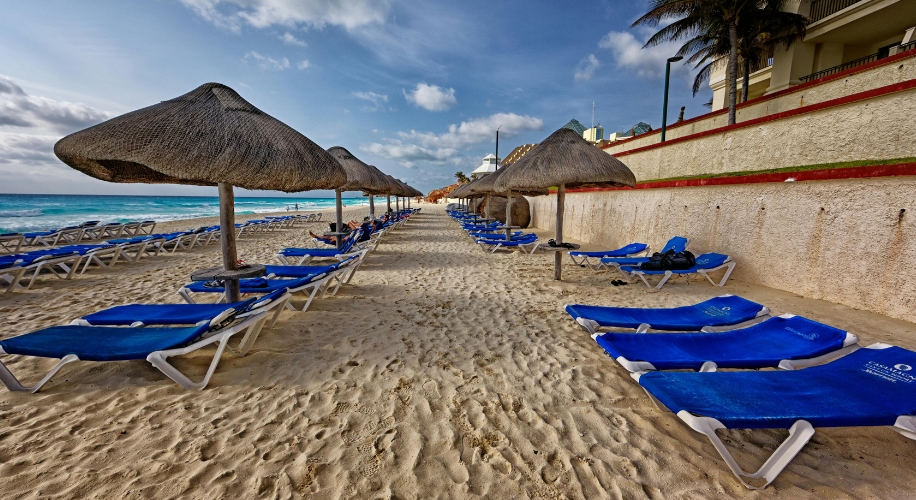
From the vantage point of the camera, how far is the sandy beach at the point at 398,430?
1.62 m

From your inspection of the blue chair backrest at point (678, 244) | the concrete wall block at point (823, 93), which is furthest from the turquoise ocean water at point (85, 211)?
the concrete wall block at point (823, 93)

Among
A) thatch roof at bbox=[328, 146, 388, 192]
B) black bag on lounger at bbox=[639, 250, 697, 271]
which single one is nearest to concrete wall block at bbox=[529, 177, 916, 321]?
black bag on lounger at bbox=[639, 250, 697, 271]

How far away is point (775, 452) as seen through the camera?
1.57 m

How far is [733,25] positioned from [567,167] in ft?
36.7

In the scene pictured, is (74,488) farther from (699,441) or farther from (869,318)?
(869,318)

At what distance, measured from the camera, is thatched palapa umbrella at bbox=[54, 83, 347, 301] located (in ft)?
9.14

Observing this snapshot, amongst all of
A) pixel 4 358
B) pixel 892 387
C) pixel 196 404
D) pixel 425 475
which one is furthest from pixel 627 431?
pixel 4 358

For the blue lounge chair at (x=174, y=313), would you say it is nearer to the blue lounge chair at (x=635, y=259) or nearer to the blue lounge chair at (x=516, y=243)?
the blue lounge chair at (x=635, y=259)

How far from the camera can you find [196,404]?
2203 mm

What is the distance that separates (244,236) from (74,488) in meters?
12.3

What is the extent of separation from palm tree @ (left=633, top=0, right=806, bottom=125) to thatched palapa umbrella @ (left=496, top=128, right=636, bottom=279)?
8.73m

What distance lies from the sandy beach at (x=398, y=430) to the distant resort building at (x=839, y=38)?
1300 cm

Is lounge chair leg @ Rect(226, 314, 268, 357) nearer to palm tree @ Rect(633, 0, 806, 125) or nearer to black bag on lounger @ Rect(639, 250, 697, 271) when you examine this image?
black bag on lounger @ Rect(639, 250, 697, 271)

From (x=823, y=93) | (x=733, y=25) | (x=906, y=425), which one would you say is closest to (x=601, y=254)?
(x=906, y=425)
